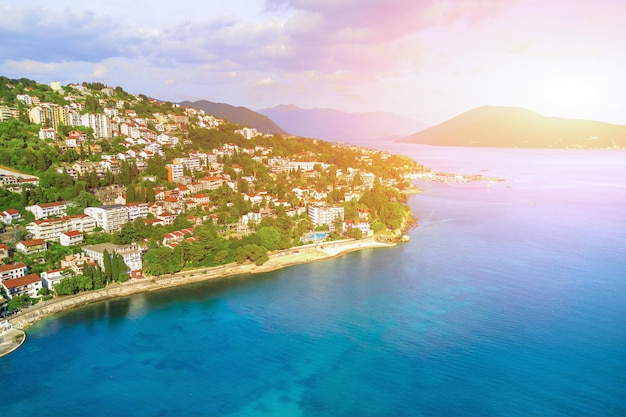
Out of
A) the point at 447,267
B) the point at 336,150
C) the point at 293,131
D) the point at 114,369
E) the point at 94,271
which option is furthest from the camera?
the point at 293,131

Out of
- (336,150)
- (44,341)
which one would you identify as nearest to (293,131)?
(336,150)

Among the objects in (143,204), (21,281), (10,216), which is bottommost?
(21,281)

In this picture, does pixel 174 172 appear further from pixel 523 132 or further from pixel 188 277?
→ pixel 523 132

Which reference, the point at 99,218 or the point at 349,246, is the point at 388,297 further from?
the point at 99,218

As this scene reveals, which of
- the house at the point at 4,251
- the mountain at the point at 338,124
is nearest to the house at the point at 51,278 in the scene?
the house at the point at 4,251

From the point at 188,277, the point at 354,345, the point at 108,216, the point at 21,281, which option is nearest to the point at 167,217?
the point at 108,216

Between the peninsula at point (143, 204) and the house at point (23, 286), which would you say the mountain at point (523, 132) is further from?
the house at point (23, 286)
